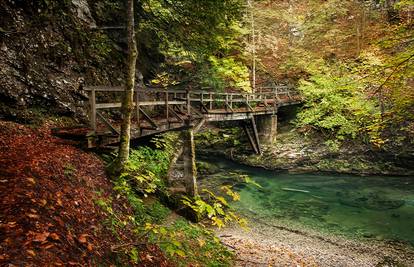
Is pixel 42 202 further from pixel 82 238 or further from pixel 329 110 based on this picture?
pixel 329 110

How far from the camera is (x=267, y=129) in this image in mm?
25203

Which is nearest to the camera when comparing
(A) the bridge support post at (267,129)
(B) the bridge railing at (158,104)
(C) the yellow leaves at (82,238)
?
(C) the yellow leaves at (82,238)

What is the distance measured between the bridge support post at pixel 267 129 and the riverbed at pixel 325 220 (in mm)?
4599

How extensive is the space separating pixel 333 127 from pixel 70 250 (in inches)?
864

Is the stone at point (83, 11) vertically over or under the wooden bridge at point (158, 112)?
over

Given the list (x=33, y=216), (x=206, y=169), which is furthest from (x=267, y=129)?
(x=33, y=216)

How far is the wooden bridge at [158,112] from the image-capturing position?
841 cm

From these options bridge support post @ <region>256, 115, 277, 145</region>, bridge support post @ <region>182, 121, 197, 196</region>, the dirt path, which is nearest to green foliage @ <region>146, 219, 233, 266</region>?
the dirt path

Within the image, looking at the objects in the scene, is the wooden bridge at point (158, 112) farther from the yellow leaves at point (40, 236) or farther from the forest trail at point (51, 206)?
the yellow leaves at point (40, 236)

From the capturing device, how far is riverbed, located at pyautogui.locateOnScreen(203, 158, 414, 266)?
997 centimetres

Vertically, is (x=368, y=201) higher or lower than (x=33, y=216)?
lower

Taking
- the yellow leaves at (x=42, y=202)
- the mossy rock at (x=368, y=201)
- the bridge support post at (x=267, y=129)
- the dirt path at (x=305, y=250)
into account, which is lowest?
the dirt path at (x=305, y=250)

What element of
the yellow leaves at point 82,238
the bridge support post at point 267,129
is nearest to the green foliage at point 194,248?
the yellow leaves at point 82,238

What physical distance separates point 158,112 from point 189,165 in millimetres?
Result: 4084
